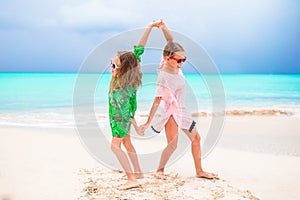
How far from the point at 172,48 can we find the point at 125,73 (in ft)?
1.93

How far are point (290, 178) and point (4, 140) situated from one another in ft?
14.3

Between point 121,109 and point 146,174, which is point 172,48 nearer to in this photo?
point 121,109

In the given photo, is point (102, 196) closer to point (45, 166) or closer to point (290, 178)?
point (45, 166)

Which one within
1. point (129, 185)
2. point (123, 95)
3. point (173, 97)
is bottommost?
point (129, 185)

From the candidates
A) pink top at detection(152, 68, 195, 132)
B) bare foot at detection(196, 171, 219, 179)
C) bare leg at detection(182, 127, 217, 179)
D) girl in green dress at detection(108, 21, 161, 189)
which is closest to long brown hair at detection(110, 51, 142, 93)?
girl in green dress at detection(108, 21, 161, 189)

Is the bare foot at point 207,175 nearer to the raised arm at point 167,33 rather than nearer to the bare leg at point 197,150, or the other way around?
the bare leg at point 197,150

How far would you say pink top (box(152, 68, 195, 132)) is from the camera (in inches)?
146

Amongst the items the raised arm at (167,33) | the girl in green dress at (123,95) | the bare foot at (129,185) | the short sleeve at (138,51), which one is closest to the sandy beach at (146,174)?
the bare foot at (129,185)

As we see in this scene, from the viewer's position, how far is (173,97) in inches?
147

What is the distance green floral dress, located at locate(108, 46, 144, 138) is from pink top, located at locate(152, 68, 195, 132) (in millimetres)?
357

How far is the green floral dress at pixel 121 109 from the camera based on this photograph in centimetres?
345

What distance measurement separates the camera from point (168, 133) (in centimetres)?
383

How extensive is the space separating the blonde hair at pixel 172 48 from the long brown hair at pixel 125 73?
41 centimetres

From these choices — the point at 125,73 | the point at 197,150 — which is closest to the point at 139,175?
the point at 197,150
